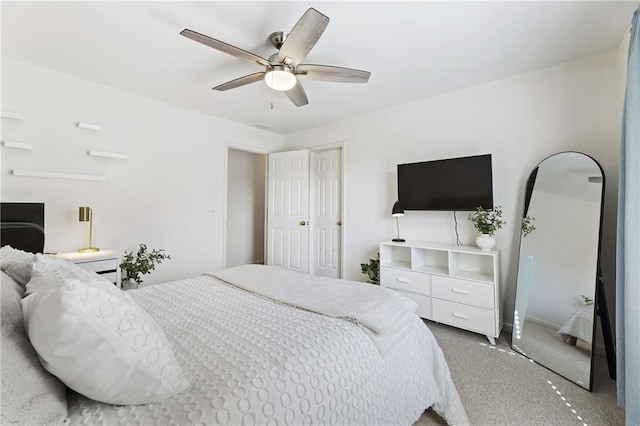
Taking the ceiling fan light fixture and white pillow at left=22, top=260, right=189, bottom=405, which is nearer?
white pillow at left=22, top=260, right=189, bottom=405

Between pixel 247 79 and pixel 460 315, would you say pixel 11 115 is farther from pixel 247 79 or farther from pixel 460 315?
pixel 460 315

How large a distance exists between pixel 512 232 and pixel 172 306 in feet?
9.86

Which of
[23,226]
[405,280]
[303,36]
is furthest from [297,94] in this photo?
[23,226]

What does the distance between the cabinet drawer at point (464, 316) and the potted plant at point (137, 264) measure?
310 cm

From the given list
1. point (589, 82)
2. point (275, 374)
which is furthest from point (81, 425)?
point (589, 82)

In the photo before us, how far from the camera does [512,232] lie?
2672 mm

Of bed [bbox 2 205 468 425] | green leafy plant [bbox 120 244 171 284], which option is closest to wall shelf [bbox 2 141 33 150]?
green leafy plant [bbox 120 244 171 284]

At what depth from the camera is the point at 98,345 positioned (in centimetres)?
63

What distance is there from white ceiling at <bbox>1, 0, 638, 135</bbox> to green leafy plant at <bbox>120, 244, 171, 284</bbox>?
185cm

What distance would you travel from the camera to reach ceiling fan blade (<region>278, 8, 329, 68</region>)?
1.50 meters

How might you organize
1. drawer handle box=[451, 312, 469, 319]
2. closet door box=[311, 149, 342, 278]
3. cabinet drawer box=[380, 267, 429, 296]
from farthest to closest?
1. closet door box=[311, 149, 342, 278]
2. cabinet drawer box=[380, 267, 429, 296]
3. drawer handle box=[451, 312, 469, 319]

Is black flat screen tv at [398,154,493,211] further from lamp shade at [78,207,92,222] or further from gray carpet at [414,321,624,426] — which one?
lamp shade at [78,207,92,222]

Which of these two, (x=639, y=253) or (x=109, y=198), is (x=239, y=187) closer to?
Answer: (x=109, y=198)

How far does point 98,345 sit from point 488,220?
2975 millimetres
